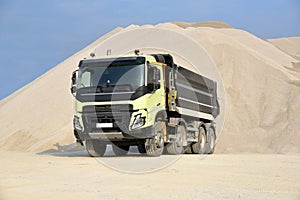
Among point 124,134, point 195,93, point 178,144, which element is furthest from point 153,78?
point 195,93

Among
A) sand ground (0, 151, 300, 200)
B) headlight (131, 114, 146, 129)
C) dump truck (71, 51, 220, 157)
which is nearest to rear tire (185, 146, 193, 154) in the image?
dump truck (71, 51, 220, 157)

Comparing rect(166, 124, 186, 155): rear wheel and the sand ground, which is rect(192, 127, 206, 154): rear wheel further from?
the sand ground

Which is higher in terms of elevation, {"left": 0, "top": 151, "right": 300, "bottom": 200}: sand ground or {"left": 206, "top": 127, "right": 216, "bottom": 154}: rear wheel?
{"left": 206, "top": 127, "right": 216, "bottom": 154}: rear wheel

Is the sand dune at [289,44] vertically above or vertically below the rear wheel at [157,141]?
above

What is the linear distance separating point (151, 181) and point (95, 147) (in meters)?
6.85

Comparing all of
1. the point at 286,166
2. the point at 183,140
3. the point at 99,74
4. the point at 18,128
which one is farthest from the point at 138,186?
the point at 18,128

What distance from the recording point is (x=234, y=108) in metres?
28.8

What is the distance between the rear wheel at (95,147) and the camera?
16031mm

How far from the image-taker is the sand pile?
84.3ft

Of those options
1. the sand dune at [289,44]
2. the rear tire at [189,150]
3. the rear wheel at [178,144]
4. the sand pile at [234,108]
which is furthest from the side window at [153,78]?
the sand dune at [289,44]

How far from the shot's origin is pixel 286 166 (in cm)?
1312

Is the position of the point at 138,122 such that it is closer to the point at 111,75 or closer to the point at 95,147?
the point at 111,75

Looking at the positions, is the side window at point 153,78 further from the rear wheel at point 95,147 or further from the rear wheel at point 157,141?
the rear wheel at point 95,147

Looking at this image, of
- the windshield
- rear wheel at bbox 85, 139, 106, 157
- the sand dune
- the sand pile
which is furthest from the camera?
the sand dune
